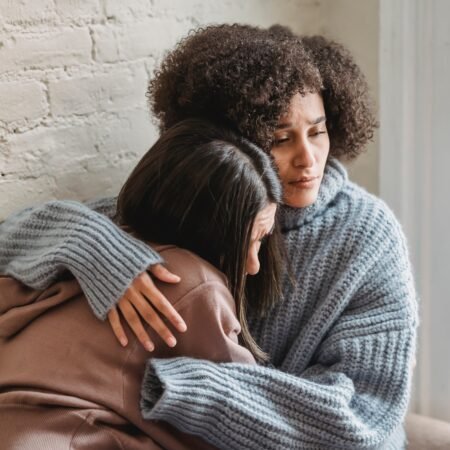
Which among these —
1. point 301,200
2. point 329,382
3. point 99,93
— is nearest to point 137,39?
point 99,93

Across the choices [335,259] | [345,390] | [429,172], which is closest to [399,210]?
[429,172]

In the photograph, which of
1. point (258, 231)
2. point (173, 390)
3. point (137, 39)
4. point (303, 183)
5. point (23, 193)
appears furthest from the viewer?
point (137, 39)

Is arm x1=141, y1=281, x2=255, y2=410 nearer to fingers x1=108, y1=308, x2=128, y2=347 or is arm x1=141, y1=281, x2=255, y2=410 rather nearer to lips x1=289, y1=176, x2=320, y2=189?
fingers x1=108, y1=308, x2=128, y2=347

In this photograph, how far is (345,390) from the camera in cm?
117

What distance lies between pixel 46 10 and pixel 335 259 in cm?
64

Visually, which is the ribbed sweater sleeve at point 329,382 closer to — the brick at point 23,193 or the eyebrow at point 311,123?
the eyebrow at point 311,123

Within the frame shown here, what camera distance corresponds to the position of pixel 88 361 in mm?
1064

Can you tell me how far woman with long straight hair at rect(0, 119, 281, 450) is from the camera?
1.05m

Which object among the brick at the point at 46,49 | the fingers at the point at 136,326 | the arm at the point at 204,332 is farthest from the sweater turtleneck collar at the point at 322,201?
the brick at the point at 46,49

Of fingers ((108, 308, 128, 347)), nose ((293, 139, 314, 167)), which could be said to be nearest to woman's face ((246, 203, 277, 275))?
nose ((293, 139, 314, 167))

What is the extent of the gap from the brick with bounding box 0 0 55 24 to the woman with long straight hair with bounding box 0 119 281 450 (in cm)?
35

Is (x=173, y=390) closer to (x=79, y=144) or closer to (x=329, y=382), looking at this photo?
(x=329, y=382)

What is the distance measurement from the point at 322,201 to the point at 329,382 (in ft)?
1.00

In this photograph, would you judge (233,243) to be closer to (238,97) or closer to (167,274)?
(167,274)
